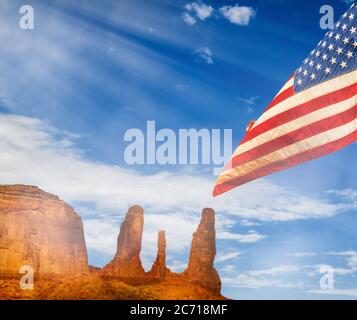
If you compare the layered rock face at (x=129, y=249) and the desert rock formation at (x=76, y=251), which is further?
the layered rock face at (x=129, y=249)

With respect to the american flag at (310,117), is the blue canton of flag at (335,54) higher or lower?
higher

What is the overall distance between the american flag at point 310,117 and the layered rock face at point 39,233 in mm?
124169

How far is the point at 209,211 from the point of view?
151875 mm

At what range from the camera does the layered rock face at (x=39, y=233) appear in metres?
139

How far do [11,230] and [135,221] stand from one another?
32.1 metres

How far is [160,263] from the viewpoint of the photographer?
146 metres

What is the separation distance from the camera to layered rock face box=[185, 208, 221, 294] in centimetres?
14450

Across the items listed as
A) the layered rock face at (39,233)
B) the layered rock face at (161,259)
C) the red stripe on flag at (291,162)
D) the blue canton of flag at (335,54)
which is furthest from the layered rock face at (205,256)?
the blue canton of flag at (335,54)

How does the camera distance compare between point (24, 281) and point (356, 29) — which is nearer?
point (356, 29)

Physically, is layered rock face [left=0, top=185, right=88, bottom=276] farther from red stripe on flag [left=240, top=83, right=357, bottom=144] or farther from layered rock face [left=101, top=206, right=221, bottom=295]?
red stripe on flag [left=240, top=83, right=357, bottom=144]

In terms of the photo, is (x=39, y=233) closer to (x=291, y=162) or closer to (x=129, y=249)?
(x=129, y=249)

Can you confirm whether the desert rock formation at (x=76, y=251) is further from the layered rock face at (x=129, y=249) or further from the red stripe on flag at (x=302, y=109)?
the red stripe on flag at (x=302, y=109)
